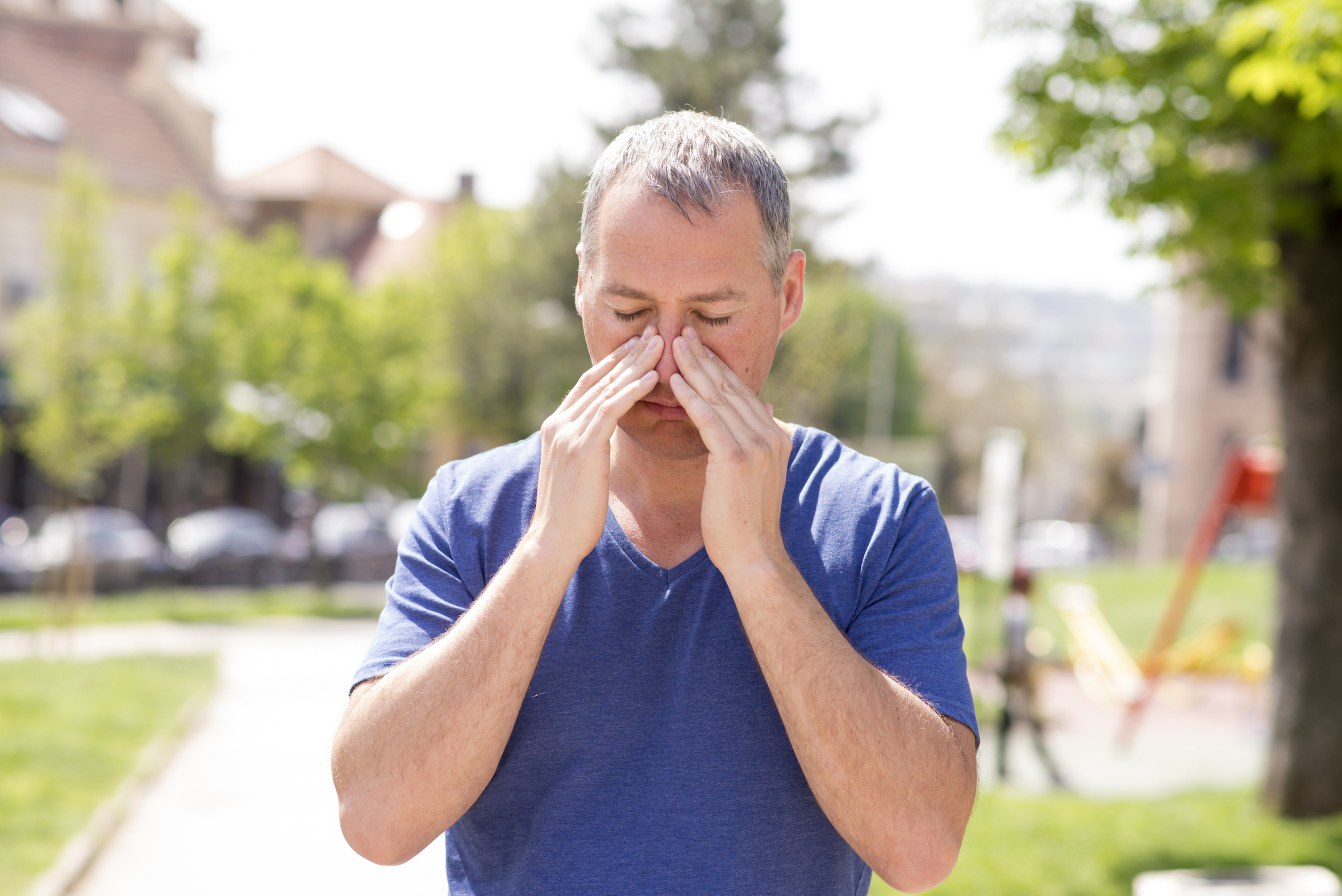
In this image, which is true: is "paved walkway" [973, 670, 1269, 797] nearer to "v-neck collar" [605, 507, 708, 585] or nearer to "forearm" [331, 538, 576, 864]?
"v-neck collar" [605, 507, 708, 585]

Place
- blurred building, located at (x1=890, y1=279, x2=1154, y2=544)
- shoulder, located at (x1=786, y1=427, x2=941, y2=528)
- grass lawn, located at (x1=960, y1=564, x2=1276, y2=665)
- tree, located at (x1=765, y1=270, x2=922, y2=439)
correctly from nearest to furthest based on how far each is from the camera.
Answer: shoulder, located at (x1=786, y1=427, x2=941, y2=528) < grass lawn, located at (x1=960, y1=564, x2=1276, y2=665) < tree, located at (x1=765, y1=270, x2=922, y2=439) < blurred building, located at (x1=890, y1=279, x2=1154, y2=544)

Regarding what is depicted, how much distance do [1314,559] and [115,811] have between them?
279 inches

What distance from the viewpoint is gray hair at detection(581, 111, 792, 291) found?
6.17 ft

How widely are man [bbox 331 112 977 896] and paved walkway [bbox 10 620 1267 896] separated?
481cm

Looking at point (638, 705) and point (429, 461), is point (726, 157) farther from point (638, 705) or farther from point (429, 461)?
point (429, 461)

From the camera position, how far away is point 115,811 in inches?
310

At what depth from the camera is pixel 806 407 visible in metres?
35.8

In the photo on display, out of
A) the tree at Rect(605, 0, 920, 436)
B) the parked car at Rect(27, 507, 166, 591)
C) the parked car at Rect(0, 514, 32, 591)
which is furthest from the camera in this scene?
the tree at Rect(605, 0, 920, 436)

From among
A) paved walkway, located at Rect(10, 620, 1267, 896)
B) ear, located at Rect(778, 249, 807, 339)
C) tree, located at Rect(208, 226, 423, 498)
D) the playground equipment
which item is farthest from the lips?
tree, located at Rect(208, 226, 423, 498)

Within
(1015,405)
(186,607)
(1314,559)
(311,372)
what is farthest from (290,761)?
(1015,405)

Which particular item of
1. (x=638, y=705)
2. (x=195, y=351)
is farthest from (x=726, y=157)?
(x=195, y=351)

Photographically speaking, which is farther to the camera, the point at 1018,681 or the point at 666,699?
the point at 1018,681

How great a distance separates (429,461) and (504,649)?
41.0m

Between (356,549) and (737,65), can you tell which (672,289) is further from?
(356,549)
